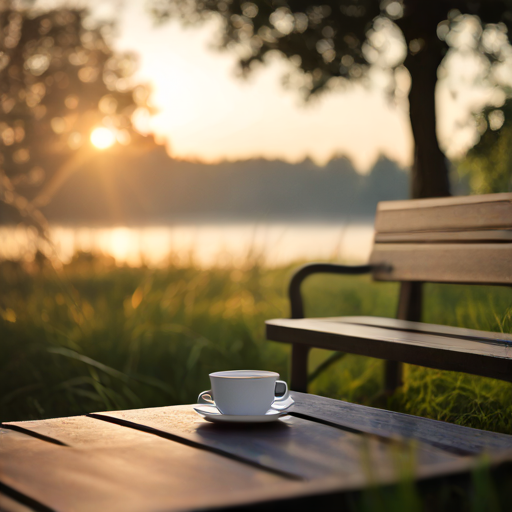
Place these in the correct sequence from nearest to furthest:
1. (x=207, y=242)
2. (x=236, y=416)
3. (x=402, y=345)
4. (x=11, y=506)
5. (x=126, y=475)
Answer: (x=11, y=506) < (x=126, y=475) < (x=236, y=416) < (x=402, y=345) < (x=207, y=242)

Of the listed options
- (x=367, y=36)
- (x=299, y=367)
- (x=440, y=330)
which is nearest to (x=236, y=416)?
(x=440, y=330)

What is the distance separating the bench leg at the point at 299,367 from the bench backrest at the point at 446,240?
0.54 m

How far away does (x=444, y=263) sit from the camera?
8.22ft

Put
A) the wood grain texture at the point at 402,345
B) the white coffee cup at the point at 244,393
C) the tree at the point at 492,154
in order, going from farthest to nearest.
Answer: the tree at the point at 492,154 → the wood grain texture at the point at 402,345 → the white coffee cup at the point at 244,393

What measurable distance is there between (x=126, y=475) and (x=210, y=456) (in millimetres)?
145

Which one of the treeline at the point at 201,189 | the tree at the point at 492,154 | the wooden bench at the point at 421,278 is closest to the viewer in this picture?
the wooden bench at the point at 421,278

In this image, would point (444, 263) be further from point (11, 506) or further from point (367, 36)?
point (11, 506)

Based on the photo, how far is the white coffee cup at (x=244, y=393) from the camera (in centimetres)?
130

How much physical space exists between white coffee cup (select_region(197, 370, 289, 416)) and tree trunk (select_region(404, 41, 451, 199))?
7.03 ft

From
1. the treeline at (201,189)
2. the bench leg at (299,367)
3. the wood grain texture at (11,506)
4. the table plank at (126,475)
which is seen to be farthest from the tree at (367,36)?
the wood grain texture at (11,506)

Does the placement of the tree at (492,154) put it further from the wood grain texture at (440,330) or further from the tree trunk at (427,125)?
the wood grain texture at (440,330)

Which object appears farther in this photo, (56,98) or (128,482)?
(56,98)

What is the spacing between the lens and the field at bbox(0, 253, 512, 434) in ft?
8.24

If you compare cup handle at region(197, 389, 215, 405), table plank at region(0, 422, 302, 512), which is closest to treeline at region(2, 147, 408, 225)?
cup handle at region(197, 389, 215, 405)
